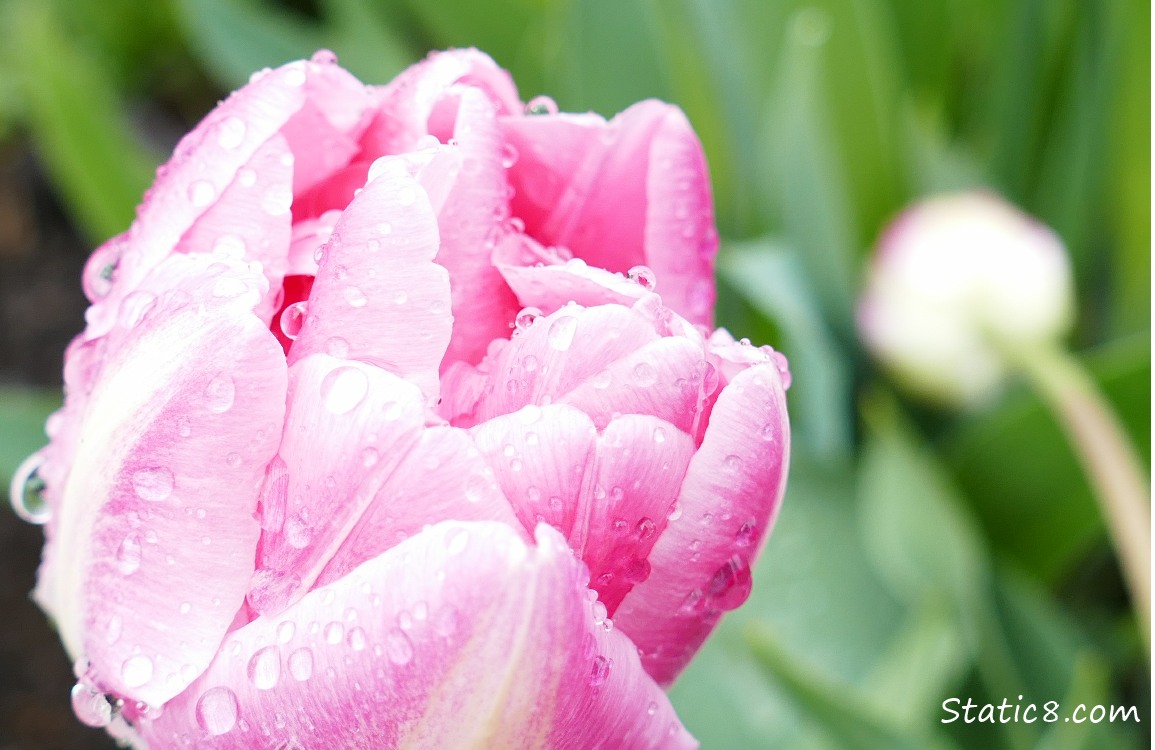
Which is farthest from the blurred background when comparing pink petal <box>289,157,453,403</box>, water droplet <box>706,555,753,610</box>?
pink petal <box>289,157,453,403</box>

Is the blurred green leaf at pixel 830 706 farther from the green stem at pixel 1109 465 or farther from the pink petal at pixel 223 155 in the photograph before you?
the pink petal at pixel 223 155

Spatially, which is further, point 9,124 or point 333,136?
point 9,124

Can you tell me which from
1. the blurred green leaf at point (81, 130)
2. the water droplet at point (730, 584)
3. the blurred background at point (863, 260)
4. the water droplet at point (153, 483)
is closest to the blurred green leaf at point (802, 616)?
the blurred background at point (863, 260)

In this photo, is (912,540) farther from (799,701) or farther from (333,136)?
(333,136)

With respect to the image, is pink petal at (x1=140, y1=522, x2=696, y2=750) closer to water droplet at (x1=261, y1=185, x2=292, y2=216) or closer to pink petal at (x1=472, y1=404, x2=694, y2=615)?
pink petal at (x1=472, y1=404, x2=694, y2=615)

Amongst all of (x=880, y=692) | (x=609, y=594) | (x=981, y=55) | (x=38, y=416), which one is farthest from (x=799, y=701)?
(x=981, y=55)

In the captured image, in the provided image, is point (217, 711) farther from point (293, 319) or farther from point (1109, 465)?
point (1109, 465)
